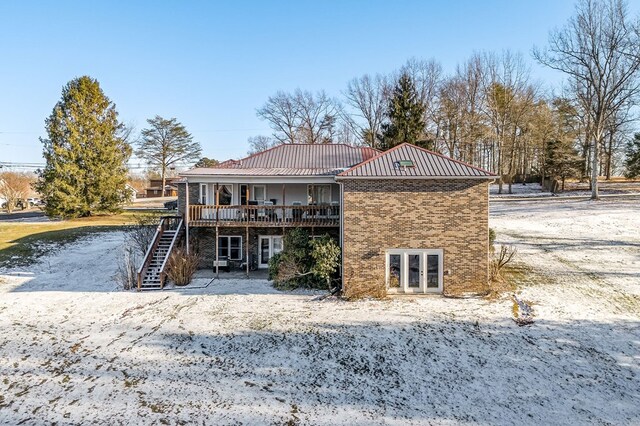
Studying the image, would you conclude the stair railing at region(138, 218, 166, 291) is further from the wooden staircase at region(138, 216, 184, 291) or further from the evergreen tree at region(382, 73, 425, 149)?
the evergreen tree at region(382, 73, 425, 149)

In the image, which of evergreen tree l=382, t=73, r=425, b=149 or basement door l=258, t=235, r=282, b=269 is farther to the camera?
evergreen tree l=382, t=73, r=425, b=149

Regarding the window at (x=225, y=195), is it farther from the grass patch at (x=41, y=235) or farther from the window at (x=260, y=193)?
the grass patch at (x=41, y=235)

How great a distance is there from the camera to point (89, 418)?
7.84 m

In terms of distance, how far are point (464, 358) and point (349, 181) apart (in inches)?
308

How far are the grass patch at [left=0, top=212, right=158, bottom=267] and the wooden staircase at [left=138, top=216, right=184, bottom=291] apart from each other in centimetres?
762

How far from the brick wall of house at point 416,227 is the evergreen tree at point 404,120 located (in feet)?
68.2

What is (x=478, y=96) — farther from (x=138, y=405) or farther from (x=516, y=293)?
(x=138, y=405)

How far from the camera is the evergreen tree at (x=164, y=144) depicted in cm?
5681

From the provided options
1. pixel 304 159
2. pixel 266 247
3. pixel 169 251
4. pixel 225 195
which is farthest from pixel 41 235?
pixel 304 159

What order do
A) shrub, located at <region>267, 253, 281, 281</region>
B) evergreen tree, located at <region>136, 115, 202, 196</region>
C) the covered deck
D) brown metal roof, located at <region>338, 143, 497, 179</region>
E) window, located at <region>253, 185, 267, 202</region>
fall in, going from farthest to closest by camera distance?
evergreen tree, located at <region>136, 115, 202, 196</region>
window, located at <region>253, 185, 267, 202</region>
the covered deck
shrub, located at <region>267, 253, 281, 281</region>
brown metal roof, located at <region>338, 143, 497, 179</region>

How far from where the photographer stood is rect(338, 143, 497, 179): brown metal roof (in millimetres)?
14695

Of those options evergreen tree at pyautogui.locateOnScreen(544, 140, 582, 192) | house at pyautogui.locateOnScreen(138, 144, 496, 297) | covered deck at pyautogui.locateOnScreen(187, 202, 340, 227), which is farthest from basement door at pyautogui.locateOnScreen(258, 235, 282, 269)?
evergreen tree at pyautogui.locateOnScreen(544, 140, 582, 192)

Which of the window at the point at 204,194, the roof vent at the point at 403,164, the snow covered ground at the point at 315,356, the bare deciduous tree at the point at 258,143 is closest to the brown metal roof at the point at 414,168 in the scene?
the roof vent at the point at 403,164

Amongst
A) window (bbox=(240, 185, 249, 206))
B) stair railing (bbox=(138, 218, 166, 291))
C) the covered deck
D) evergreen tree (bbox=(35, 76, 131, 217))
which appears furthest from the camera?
evergreen tree (bbox=(35, 76, 131, 217))
